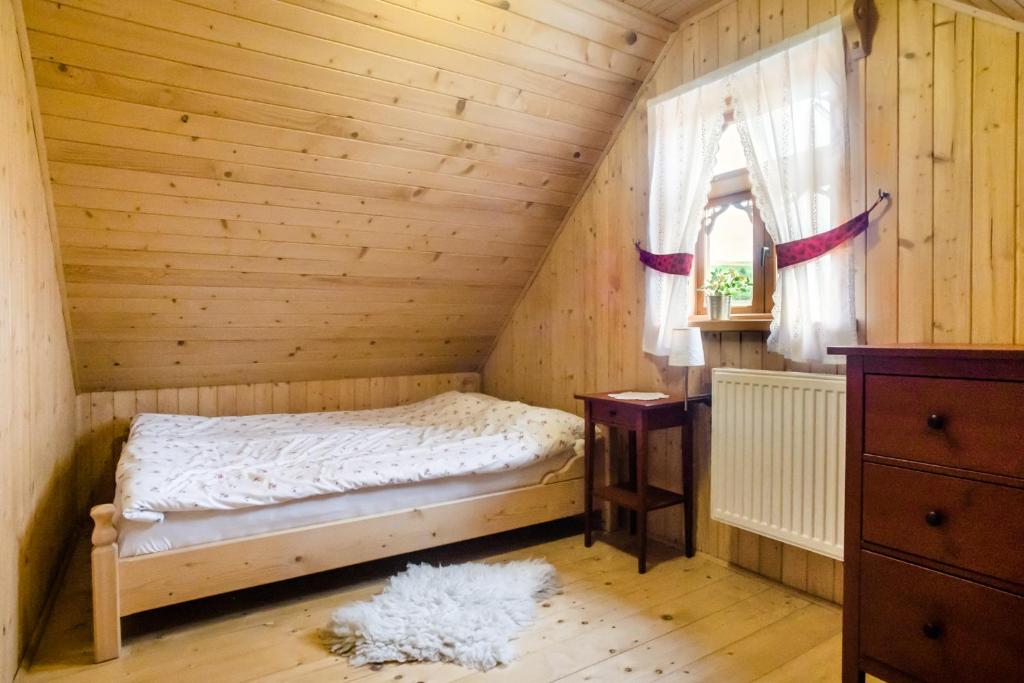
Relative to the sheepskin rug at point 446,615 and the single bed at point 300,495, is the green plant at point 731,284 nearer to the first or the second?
the single bed at point 300,495

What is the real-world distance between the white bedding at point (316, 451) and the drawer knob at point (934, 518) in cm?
164

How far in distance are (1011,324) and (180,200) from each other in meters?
3.02

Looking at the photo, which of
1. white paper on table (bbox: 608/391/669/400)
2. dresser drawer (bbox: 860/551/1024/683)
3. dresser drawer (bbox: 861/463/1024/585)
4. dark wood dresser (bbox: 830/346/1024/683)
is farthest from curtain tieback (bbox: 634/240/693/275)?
dresser drawer (bbox: 860/551/1024/683)

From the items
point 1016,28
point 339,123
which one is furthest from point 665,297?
point 339,123

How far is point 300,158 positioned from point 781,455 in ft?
7.49

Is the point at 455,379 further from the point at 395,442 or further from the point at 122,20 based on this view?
the point at 122,20

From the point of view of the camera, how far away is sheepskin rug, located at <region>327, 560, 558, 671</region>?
188cm

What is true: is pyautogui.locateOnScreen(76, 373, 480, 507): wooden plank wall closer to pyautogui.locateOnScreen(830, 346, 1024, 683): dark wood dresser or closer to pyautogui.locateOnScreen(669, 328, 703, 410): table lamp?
pyautogui.locateOnScreen(669, 328, 703, 410): table lamp

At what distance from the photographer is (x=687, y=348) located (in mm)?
2434

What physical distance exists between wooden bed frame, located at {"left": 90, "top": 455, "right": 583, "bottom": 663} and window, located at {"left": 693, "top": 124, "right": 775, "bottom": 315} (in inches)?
44.6

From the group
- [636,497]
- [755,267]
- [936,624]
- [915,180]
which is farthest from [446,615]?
[915,180]

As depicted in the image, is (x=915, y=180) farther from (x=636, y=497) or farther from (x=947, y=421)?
(x=636, y=497)

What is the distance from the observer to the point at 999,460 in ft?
4.07

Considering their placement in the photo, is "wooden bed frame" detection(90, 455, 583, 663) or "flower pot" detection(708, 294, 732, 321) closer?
"wooden bed frame" detection(90, 455, 583, 663)
